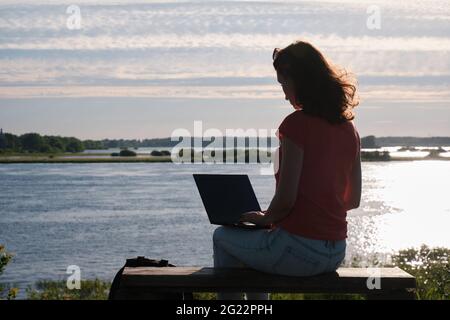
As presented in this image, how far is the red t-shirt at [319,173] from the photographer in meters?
4.87

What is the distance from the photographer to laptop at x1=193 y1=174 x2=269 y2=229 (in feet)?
17.0

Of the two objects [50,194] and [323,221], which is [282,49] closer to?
[323,221]

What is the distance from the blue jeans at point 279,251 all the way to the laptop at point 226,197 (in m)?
0.07

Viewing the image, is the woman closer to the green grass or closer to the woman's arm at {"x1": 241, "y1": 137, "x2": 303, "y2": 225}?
the woman's arm at {"x1": 241, "y1": 137, "x2": 303, "y2": 225}

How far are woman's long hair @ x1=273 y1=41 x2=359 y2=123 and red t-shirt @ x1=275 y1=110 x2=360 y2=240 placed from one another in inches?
2.6

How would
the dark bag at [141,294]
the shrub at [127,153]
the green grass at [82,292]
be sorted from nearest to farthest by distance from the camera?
the dark bag at [141,294], the green grass at [82,292], the shrub at [127,153]

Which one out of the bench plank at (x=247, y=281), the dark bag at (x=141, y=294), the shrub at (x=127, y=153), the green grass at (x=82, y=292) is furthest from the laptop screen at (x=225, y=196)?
the shrub at (x=127, y=153)

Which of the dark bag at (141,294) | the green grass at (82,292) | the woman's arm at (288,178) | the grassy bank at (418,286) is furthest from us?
the green grass at (82,292)

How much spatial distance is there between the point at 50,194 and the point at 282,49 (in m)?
62.7

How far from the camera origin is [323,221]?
497 centimetres

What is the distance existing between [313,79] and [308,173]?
0.57 m

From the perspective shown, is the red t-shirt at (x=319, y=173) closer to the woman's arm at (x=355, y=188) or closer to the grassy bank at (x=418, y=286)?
the woman's arm at (x=355, y=188)

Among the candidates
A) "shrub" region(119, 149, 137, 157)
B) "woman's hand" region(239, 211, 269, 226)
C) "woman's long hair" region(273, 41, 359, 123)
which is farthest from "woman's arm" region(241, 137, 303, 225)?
"shrub" region(119, 149, 137, 157)

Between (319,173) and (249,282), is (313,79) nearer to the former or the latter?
(319,173)
